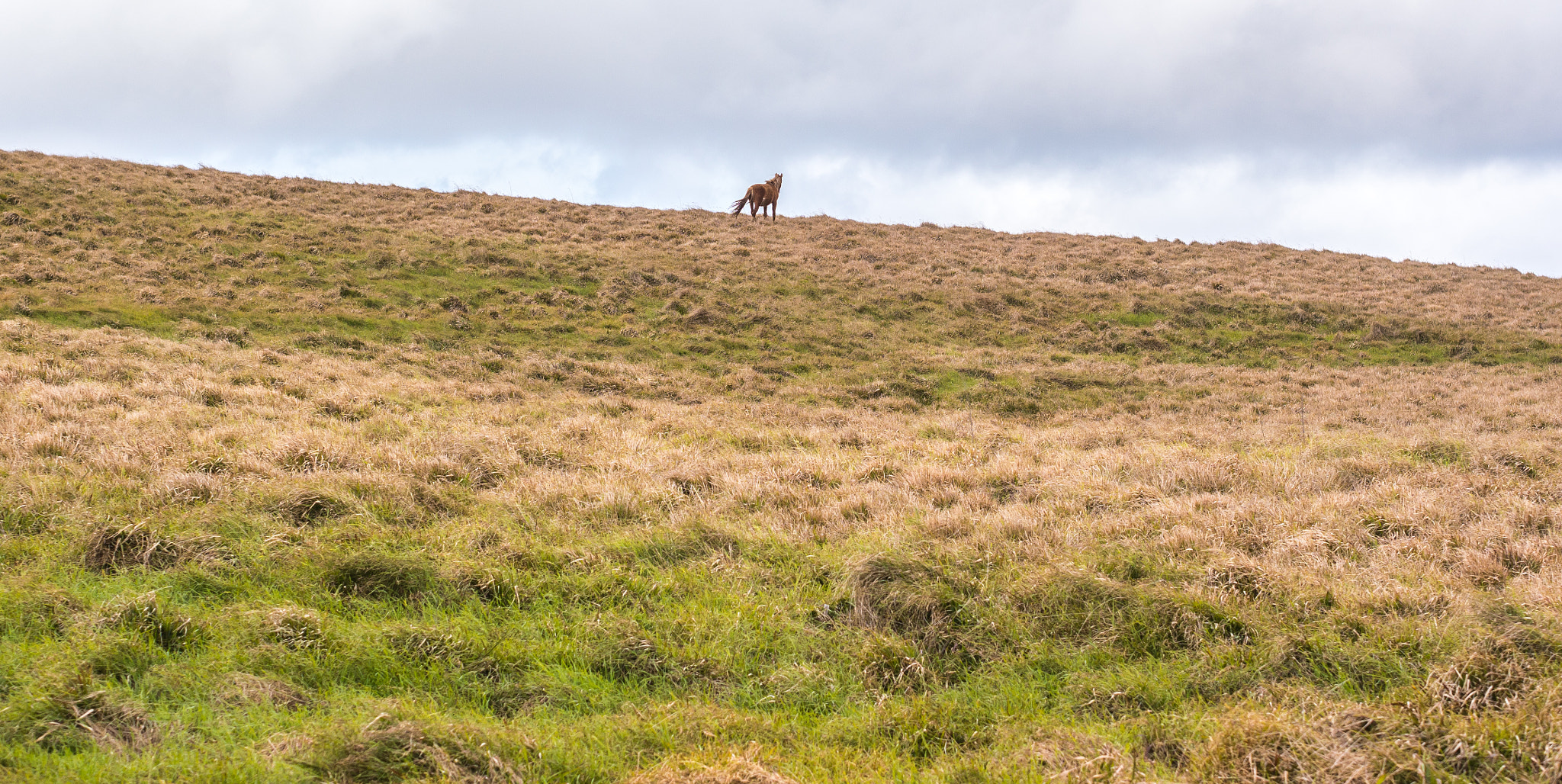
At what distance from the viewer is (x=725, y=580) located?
217 inches

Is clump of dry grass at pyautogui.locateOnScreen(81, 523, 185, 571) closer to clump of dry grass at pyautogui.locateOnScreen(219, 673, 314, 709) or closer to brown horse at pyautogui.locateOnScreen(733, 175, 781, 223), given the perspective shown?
clump of dry grass at pyautogui.locateOnScreen(219, 673, 314, 709)

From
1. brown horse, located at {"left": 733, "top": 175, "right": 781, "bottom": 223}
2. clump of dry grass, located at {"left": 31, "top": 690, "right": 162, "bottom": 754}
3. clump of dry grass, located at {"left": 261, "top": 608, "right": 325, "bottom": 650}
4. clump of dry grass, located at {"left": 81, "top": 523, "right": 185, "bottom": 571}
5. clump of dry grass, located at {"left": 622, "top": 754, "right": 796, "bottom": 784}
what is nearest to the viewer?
clump of dry grass, located at {"left": 622, "top": 754, "right": 796, "bottom": 784}

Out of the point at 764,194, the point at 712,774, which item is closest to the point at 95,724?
the point at 712,774

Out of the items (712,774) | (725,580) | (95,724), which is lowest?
(95,724)

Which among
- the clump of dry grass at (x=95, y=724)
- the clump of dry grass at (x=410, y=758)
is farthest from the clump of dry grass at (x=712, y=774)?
the clump of dry grass at (x=95, y=724)

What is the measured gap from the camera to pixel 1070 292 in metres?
28.6

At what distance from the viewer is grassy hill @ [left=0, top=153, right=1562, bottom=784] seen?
3.50 meters

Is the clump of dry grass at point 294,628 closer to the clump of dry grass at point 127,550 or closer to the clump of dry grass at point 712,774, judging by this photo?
the clump of dry grass at point 127,550

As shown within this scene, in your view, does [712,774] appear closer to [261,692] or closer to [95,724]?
[261,692]

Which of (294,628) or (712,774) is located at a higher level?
(712,774)

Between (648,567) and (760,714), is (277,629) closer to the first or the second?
(648,567)

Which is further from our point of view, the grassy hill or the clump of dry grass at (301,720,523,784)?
the grassy hill

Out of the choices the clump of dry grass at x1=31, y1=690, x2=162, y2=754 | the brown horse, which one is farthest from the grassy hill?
the brown horse

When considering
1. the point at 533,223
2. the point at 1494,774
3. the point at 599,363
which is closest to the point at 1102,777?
the point at 1494,774
